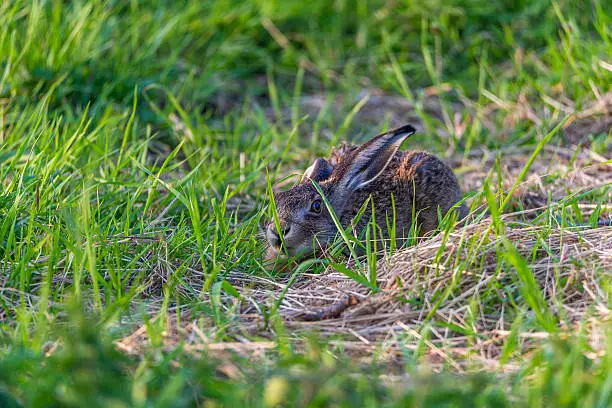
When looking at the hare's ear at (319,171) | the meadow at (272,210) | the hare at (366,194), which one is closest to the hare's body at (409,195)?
the hare at (366,194)

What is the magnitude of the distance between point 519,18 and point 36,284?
5661mm

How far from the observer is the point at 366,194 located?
17.2 feet

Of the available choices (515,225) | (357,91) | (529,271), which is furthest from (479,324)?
(357,91)

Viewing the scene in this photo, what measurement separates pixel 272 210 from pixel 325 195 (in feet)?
1.92

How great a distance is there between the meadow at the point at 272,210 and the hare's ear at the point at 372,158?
0.58 meters

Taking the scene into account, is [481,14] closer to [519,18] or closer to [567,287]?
[519,18]

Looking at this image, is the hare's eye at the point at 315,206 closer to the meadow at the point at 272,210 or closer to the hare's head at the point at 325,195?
the hare's head at the point at 325,195

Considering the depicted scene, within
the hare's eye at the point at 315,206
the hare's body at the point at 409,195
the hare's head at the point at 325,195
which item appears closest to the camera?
the hare's head at the point at 325,195

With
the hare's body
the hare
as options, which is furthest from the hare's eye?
the hare's body

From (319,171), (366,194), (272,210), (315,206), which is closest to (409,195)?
(366,194)

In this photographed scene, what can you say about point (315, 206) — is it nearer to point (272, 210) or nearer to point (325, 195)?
point (325, 195)

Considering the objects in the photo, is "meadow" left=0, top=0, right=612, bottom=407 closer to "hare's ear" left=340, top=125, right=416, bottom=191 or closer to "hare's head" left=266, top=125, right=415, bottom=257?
"hare's head" left=266, top=125, right=415, bottom=257

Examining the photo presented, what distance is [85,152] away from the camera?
17.9ft

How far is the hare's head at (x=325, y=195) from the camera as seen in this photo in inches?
189
